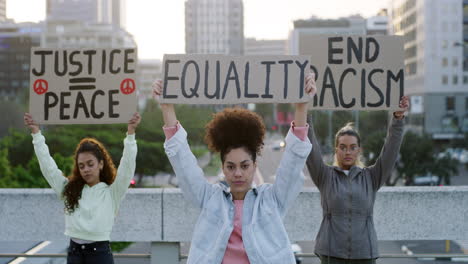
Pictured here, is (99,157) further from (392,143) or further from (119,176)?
(392,143)

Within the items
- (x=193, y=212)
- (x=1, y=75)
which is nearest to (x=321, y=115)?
(x=193, y=212)

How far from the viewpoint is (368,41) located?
15.0 feet

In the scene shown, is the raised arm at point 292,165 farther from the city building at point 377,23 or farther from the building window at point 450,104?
the city building at point 377,23

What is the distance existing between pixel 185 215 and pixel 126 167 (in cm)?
122

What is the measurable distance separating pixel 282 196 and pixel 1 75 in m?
133

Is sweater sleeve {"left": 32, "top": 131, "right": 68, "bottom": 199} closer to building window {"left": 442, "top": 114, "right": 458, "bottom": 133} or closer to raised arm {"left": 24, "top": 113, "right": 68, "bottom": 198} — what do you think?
raised arm {"left": 24, "top": 113, "right": 68, "bottom": 198}

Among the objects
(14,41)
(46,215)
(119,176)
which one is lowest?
(46,215)

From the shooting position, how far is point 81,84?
4625 millimetres

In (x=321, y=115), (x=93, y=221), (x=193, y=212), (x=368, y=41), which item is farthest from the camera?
(x=321, y=115)

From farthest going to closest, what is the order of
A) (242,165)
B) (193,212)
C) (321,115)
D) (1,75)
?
(1,75), (321,115), (193,212), (242,165)

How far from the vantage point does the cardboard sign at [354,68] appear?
14.8ft

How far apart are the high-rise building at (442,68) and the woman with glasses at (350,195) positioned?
65798 mm

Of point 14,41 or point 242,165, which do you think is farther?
point 14,41

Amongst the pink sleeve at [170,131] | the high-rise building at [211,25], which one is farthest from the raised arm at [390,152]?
the high-rise building at [211,25]
